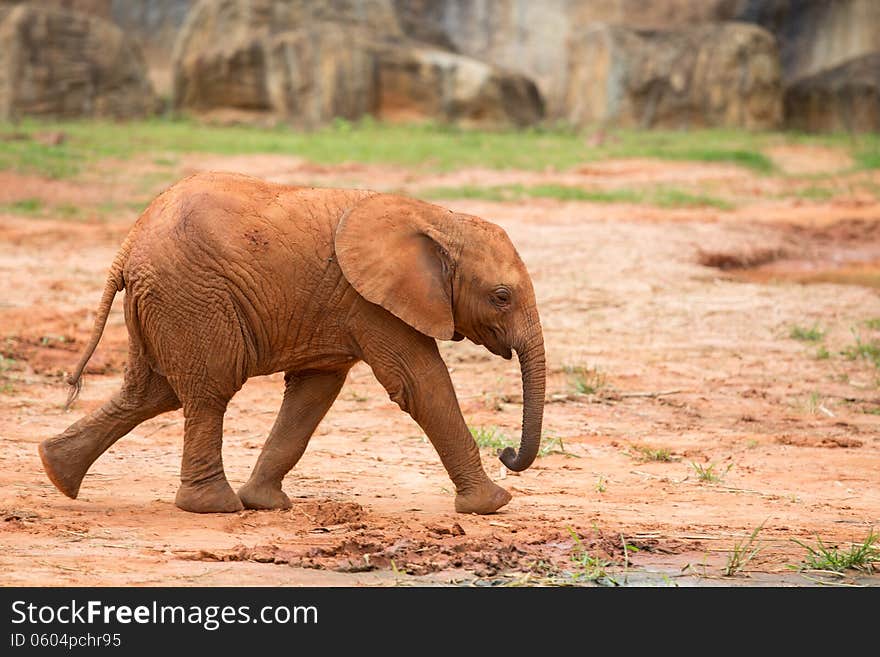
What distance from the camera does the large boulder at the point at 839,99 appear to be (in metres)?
28.9

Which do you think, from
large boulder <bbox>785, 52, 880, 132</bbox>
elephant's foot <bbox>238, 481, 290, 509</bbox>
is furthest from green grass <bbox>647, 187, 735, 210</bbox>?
large boulder <bbox>785, 52, 880, 132</bbox>

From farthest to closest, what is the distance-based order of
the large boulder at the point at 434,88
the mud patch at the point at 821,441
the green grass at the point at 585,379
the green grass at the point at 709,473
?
1. the large boulder at the point at 434,88
2. the green grass at the point at 585,379
3. the mud patch at the point at 821,441
4. the green grass at the point at 709,473

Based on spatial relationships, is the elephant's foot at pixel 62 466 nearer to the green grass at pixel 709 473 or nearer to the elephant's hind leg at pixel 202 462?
the elephant's hind leg at pixel 202 462

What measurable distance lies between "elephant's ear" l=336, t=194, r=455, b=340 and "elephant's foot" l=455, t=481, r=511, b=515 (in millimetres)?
752

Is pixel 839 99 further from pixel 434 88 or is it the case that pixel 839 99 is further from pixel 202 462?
pixel 202 462

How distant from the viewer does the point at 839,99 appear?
29469 mm

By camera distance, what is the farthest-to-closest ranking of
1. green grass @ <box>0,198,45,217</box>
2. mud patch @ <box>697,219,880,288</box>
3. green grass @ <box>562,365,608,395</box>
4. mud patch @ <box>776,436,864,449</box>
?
green grass @ <box>0,198,45,217</box>
mud patch @ <box>697,219,880,288</box>
green grass @ <box>562,365,608,395</box>
mud patch @ <box>776,436,864,449</box>

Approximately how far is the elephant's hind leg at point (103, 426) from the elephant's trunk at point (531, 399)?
1.55 m

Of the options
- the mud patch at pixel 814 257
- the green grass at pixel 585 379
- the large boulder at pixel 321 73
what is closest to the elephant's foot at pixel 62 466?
the green grass at pixel 585 379

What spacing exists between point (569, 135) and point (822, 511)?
21.3m

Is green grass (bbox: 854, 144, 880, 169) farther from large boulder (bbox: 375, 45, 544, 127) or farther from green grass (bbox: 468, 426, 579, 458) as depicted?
green grass (bbox: 468, 426, 579, 458)

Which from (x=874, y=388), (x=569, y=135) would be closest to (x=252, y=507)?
(x=874, y=388)

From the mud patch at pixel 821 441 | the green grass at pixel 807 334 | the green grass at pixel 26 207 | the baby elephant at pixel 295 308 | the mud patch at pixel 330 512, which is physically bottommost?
the mud patch at pixel 821 441

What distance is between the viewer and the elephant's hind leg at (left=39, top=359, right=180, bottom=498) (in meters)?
6.14
